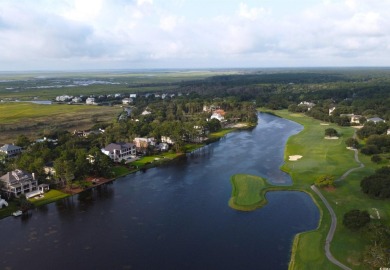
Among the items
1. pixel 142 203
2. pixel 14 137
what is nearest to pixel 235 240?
pixel 142 203

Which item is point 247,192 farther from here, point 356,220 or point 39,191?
point 39,191

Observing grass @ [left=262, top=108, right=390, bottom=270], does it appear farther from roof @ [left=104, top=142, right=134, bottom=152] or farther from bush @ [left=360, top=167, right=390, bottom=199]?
roof @ [left=104, top=142, right=134, bottom=152]

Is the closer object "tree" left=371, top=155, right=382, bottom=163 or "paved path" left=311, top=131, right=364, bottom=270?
"paved path" left=311, top=131, right=364, bottom=270

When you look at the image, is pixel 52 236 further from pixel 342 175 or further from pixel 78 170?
pixel 342 175

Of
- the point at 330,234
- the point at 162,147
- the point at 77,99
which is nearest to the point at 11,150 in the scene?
the point at 162,147

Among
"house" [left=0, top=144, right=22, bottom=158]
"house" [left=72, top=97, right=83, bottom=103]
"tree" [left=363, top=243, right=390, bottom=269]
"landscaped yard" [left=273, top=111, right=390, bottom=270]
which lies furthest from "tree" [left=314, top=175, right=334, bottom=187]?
"house" [left=72, top=97, right=83, bottom=103]

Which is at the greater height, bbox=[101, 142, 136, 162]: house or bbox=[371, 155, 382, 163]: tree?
bbox=[101, 142, 136, 162]: house
